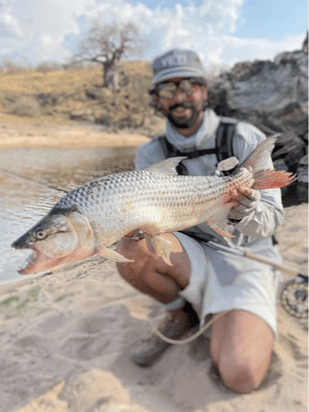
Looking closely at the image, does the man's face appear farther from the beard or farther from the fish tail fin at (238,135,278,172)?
the fish tail fin at (238,135,278,172)

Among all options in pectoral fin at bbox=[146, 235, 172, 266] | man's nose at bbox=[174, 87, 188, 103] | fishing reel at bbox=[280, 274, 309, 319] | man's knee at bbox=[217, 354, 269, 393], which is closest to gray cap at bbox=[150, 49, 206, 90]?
man's nose at bbox=[174, 87, 188, 103]

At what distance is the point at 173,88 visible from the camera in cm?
257

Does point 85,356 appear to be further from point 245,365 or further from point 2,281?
point 2,281

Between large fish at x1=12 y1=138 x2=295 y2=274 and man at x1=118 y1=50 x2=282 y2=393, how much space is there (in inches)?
9.8

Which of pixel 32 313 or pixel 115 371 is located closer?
pixel 115 371

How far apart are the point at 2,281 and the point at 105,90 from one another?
23.7 m

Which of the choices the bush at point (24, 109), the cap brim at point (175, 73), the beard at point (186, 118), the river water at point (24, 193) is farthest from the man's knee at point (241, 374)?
the bush at point (24, 109)

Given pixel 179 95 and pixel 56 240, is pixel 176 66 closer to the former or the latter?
pixel 179 95

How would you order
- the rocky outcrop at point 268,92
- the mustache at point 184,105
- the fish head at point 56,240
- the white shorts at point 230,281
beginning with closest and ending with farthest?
the fish head at point 56,240 → the white shorts at point 230,281 → the mustache at point 184,105 → the rocky outcrop at point 268,92

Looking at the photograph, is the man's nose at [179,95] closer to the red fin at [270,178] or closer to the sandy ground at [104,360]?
the red fin at [270,178]

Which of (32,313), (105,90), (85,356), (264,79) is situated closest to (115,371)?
(85,356)

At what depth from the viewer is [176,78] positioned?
8.40 feet

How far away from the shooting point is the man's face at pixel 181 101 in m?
2.57

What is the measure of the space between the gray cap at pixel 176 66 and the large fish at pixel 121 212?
1001 millimetres
